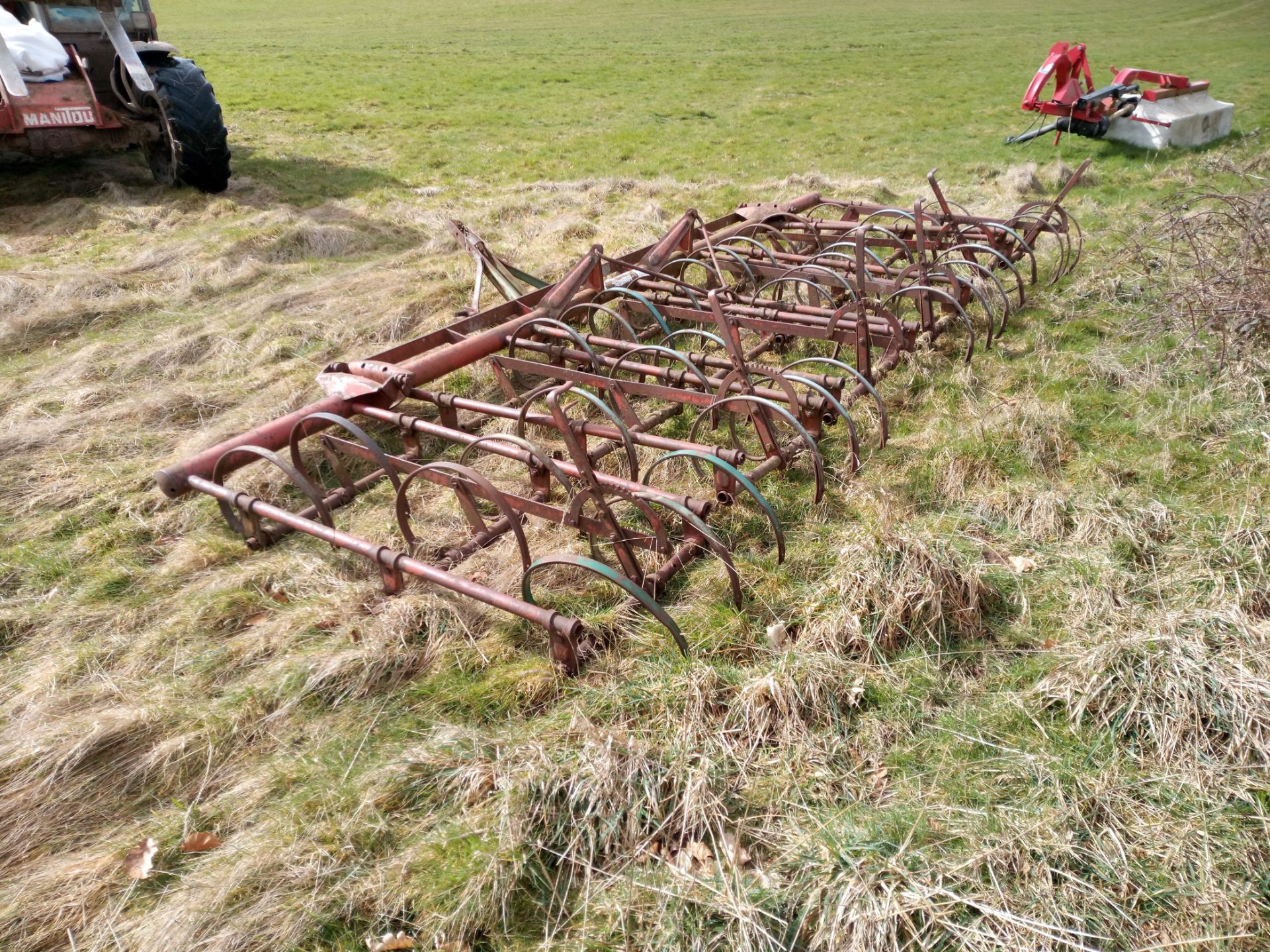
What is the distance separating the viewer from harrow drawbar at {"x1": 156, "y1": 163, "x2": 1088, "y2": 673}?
10.8ft

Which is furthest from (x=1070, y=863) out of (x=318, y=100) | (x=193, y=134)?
(x=318, y=100)

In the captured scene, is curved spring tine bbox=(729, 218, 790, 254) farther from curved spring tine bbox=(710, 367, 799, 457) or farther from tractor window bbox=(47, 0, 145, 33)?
tractor window bbox=(47, 0, 145, 33)

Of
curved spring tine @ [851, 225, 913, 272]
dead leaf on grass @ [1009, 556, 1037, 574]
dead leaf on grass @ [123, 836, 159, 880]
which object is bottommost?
dead leaf on grass @ [1009, 556, 1037, 574]

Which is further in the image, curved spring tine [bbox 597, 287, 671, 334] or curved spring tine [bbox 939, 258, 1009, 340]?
curved spring tine [bbox 939, 258, 1009, 340]

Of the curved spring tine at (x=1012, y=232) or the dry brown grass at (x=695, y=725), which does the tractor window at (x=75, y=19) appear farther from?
the curved spring tine at (x=1012, y=232)

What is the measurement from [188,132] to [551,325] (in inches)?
231

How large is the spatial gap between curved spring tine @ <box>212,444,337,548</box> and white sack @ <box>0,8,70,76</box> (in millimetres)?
6785

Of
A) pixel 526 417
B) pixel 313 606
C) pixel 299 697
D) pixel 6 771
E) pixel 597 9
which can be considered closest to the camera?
pixel 6 771

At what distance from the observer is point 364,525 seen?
13.1ft

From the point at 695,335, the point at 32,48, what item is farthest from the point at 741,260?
the point at 32,48

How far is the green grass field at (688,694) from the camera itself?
2.15 metres

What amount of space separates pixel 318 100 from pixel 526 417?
1413cm

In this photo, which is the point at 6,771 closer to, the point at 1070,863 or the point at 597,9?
the point at 1070,863

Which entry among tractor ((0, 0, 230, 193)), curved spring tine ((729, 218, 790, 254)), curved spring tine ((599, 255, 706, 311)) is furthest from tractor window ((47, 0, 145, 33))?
curved spring tine ((729, 218, 790, 254))
